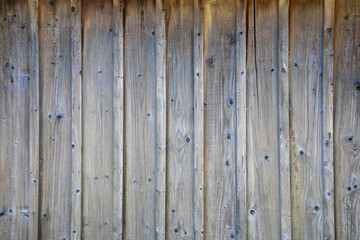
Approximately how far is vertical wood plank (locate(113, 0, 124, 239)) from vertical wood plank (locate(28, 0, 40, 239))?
619 millimetres

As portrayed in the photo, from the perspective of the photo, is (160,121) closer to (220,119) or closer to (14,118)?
(220,119)

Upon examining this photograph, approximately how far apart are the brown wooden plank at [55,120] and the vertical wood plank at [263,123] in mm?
1442

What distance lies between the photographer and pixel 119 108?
231cm

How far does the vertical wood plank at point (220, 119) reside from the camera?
7.43ft

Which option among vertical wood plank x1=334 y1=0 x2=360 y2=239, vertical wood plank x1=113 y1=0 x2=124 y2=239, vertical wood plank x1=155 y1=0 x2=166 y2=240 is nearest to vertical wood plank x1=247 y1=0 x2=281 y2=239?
vertical wood plank x1=334 y1=0 x2=360 y2=239

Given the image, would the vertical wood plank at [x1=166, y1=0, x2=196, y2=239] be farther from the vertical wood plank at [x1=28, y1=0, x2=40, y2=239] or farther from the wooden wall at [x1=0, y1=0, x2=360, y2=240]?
the vertical wood plank at [x1=28, y1=0, x2=40, y2=239]

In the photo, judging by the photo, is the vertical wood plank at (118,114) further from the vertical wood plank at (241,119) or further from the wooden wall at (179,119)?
the vertical wood plank at (241,119)

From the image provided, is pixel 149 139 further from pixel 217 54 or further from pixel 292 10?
pixel 292 10

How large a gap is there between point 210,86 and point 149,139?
64cm

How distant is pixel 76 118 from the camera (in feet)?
7.59

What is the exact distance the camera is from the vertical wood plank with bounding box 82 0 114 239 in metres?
2.31

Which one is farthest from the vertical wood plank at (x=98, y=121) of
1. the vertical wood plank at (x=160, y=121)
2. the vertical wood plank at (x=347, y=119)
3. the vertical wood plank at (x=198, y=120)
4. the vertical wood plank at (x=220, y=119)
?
the vertical wood plank at (x=347, y=119)

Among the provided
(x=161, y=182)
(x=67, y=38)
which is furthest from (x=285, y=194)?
(x=67, y=38)

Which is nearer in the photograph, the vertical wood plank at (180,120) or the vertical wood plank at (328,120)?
the vertical wood plank at (328,120)
